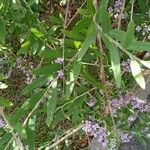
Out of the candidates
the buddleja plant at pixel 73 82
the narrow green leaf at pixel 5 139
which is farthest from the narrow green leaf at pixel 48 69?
the narrow green leaf at pixel 5 139

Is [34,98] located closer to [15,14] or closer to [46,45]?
[46,45]

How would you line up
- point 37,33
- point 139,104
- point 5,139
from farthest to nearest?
1. point 139,104
2. point 37,33
3. point 5,139

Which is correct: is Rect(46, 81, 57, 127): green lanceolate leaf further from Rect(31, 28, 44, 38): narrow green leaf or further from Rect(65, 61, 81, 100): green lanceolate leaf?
Rect(31, 28, 44, 38): narrow green leaf

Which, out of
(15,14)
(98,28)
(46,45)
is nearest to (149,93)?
(46,45)

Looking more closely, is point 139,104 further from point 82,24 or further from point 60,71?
point 82,24

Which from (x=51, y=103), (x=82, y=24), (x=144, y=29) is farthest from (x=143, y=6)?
(x=51, y=103)

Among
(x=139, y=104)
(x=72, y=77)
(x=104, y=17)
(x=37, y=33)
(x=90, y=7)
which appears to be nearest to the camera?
(x=104, y=17)
